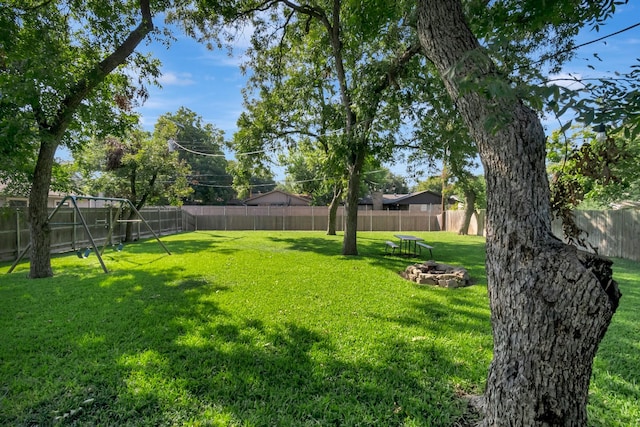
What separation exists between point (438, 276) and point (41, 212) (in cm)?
821

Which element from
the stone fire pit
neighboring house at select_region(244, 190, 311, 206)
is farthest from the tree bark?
neighboring house at select_region(244, 190, 311, 206)

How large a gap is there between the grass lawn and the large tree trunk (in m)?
0.76

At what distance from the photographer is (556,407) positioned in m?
1.65

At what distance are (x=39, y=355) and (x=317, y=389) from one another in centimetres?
280

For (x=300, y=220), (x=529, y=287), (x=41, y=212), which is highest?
(x=41, y=212)

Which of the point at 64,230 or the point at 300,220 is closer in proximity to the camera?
the point at 64,230

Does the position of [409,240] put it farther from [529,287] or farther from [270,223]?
[270,223]

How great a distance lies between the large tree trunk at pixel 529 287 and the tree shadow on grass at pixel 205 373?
2.53 feet

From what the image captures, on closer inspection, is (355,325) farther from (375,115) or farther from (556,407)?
(375,115)

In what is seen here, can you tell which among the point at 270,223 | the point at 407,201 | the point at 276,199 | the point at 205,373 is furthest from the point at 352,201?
the point at 407,201

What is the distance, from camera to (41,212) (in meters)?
6.57

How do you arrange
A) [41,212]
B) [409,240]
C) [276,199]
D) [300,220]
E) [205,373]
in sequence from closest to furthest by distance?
[205,373], [41,212], [409,240], [300,220], [276,199]

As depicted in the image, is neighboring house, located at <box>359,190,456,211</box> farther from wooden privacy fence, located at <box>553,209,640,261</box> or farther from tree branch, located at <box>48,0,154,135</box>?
tree branch, located at <box>48,0,154,135</box>

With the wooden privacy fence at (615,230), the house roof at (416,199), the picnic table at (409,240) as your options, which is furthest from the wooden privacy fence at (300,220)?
the wooden privacy fence at (615,230)
